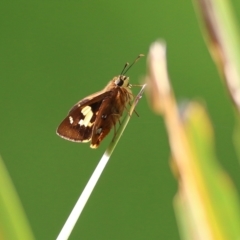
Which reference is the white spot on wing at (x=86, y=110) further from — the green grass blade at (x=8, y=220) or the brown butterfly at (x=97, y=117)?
the green grass blade at (x=8, y=220)

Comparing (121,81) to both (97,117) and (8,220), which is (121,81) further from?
(8,220)

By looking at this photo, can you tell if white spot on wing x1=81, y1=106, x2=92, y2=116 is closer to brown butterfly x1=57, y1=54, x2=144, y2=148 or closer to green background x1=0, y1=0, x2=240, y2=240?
brown butterfly x1=57, y1=54, x2=144, y2=148

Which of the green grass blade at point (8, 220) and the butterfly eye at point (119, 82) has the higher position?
the butterfly eye at point (119, 82)

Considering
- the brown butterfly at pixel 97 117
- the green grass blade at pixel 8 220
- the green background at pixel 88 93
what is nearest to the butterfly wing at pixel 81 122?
the brown butterfly at pixel 97 117

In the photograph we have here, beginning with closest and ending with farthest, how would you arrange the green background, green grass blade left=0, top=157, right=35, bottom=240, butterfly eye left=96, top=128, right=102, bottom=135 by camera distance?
1. green grass blade left=0, top=157, right=35, bottom=240
2. butterfly eye left=96, top=128, right=102, bottom=135
3. the green background

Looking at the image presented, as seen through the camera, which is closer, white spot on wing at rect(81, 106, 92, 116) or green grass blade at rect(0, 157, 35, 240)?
green grass blade at rect(0, 157, 35, 240)

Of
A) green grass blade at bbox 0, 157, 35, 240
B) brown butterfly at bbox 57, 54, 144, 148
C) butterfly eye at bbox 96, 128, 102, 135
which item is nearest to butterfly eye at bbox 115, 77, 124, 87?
brown butterfly at bbox 57, 54, 144, 148

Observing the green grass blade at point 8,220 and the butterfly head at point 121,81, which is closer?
the green grass blade at point 8,220

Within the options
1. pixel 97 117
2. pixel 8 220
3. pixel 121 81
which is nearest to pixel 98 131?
pixel 97 117
